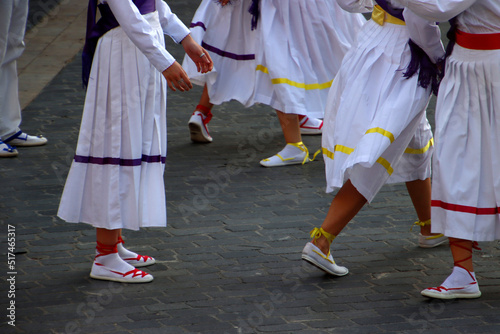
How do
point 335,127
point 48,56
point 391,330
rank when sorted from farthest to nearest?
point 48,56, point 335,127, point 391,330

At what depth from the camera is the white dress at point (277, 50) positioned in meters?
6.35

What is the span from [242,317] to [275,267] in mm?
677

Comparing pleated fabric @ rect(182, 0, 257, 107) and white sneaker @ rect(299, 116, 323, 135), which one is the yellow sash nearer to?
pleated fabric @ rect(182, 0, 257, 107)

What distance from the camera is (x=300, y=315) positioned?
3957 millimetres

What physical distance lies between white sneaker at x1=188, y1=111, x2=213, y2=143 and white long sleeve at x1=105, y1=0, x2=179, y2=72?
9.64ft

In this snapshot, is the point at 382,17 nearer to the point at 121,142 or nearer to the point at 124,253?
the point at 121,142

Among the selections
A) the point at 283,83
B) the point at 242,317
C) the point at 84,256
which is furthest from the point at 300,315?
the point at 283,83

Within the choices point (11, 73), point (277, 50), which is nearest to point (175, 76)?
point (277, 50)

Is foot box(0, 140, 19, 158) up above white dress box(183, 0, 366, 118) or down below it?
below

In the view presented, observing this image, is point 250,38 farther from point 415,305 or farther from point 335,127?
point 415,305

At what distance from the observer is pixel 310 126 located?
728cm

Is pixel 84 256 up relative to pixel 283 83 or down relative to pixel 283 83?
down

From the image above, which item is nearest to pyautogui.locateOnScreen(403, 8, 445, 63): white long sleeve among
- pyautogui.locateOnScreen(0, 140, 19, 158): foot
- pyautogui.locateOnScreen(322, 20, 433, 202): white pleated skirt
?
pyautogui.locateOnScreen(322, 20, 433, 202): white pleated skirt

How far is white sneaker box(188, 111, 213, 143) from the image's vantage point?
692 centimetres
